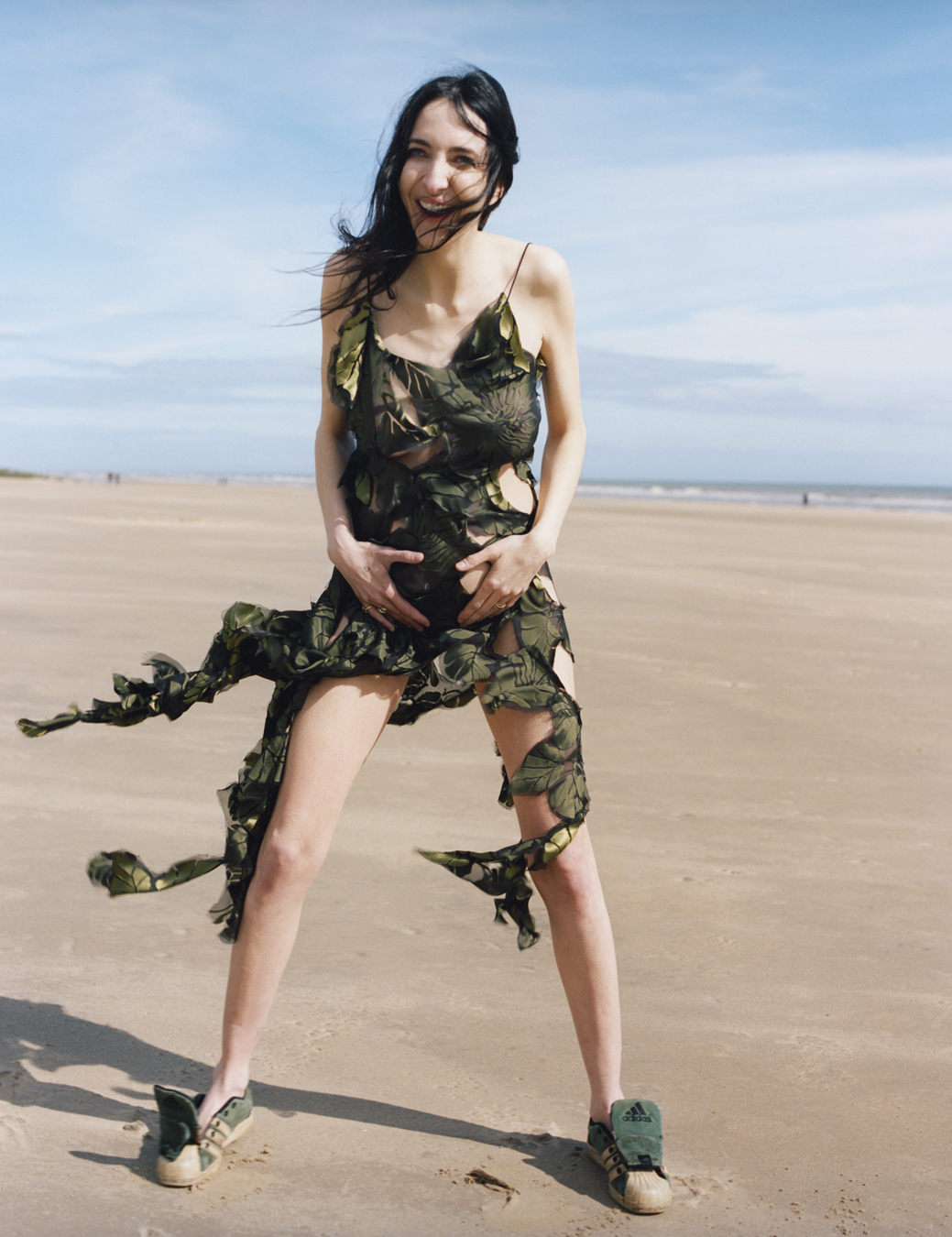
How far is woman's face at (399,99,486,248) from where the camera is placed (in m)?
2.36

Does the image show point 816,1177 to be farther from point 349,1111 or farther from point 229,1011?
point 229,1011

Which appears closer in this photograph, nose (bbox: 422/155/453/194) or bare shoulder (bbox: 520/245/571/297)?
nose (bbox: 422/155/453/194)

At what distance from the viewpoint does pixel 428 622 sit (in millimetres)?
2410

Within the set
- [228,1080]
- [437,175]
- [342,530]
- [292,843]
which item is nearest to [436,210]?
[437,175]

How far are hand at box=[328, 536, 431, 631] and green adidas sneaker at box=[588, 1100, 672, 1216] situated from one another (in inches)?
44.6

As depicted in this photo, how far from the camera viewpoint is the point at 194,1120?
7.49 ft

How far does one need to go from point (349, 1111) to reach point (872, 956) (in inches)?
68.8

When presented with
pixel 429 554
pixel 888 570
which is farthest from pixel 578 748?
pixel 888 570

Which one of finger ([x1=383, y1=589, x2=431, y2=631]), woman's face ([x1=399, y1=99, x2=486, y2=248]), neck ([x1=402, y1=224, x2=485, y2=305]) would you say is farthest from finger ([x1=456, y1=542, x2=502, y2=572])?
woman's face ([x1=399, y1=99, x2=486, y2=248])

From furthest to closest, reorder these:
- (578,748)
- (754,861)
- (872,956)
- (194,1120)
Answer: (754,861)
(872,956)
(578,748)
(194,1120)

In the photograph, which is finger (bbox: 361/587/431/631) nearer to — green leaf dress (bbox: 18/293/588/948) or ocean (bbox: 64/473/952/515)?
A: green leaf dress (bbox: 18/293/588/948)

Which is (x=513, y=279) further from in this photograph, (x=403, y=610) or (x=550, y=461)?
(x=403, y=610)

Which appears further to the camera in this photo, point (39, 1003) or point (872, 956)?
point (872, 956)

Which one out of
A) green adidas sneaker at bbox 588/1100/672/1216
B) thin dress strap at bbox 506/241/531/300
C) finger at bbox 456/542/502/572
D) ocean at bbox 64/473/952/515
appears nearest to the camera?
green adidas sneaker at bbox 588/1100/672/1216
